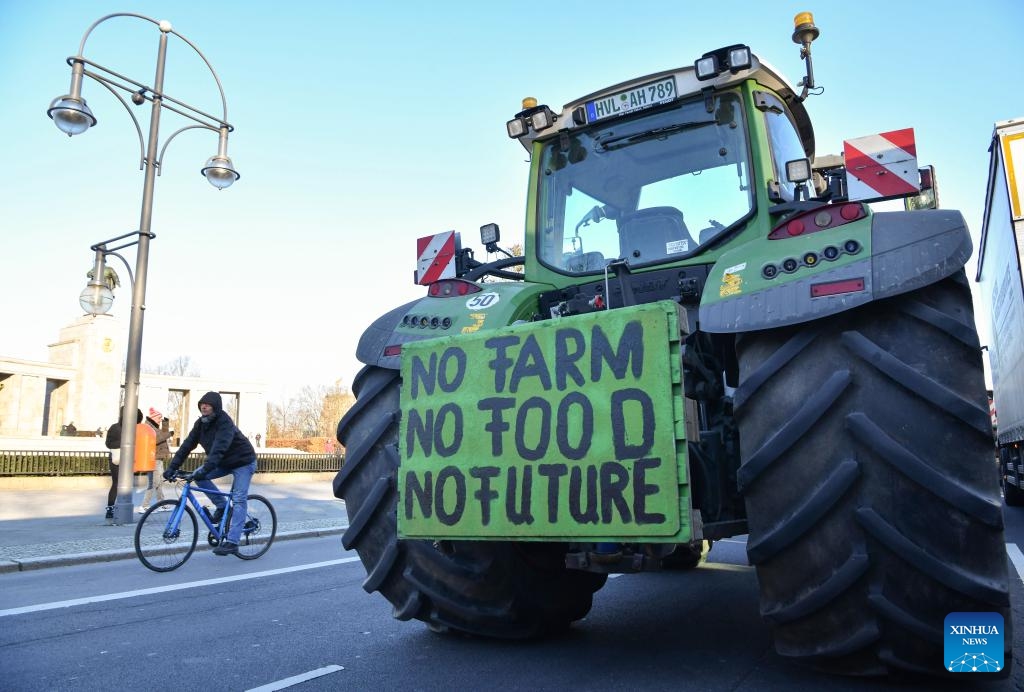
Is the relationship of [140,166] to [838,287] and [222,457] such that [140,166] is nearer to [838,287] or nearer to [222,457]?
[222,457]

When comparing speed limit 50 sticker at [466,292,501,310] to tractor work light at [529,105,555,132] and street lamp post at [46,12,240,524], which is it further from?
street lamp post at [46,12,240,524]

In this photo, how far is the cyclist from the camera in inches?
335

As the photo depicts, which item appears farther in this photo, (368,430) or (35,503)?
(35,503)

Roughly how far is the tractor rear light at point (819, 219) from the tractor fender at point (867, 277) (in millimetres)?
85

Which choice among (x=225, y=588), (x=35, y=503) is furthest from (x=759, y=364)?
(x=35, y=503)

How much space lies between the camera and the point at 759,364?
9.78 ft

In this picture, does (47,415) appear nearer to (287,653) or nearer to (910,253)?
(287,653)

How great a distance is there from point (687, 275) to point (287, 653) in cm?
305

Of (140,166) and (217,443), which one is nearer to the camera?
(217,443)

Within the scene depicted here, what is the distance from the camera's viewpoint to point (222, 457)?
341 inches

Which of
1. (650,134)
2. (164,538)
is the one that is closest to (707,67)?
(650,134)

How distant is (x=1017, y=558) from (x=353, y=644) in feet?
20.9

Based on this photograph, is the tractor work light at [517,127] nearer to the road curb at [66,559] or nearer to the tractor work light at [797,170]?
the tractor work light at [797,170]

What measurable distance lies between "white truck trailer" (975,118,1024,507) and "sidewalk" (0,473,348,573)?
34.0 feet
